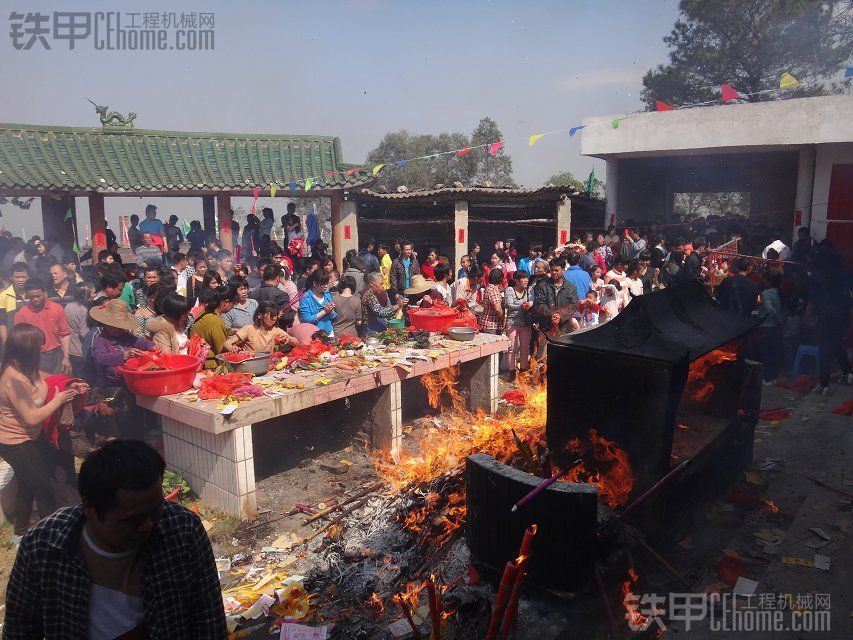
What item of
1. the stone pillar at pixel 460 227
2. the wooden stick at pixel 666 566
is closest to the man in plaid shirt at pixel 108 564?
the wooden stick at pixel 666 566

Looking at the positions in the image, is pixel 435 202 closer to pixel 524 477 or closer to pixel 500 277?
pixel 500 277

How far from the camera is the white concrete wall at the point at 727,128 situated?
13.9 metres

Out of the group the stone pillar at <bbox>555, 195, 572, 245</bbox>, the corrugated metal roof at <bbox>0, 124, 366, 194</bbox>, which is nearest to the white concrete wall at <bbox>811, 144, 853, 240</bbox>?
the stone pillar at <bbox>555, 195, 572, 245</bbox>

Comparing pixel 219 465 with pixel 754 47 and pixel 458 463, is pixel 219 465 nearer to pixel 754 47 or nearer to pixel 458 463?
pixel 458 463

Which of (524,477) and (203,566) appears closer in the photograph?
(203,566)

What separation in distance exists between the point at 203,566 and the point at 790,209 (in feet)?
63.0

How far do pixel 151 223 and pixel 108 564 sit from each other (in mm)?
12298

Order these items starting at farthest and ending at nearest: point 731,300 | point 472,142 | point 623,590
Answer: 1. point 472,142
2. point 731,300
3. point 623,590

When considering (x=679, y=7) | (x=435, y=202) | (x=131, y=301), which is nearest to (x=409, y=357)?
(x=131, y=301)

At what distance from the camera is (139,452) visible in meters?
2.04

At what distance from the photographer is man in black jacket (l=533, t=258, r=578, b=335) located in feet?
29.8

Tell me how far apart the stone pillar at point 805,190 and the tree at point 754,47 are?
616cm

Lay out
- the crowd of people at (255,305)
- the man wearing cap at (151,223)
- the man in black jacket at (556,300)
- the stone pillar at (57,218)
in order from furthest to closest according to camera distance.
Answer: the man wearing cap at (151,223) < the stone pillar at (57,218) < the man in black jacket at (556,300) < the crowd of people at (255,305)

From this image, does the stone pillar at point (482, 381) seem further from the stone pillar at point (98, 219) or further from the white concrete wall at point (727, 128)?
the white concrete wall at point (727, 128)
